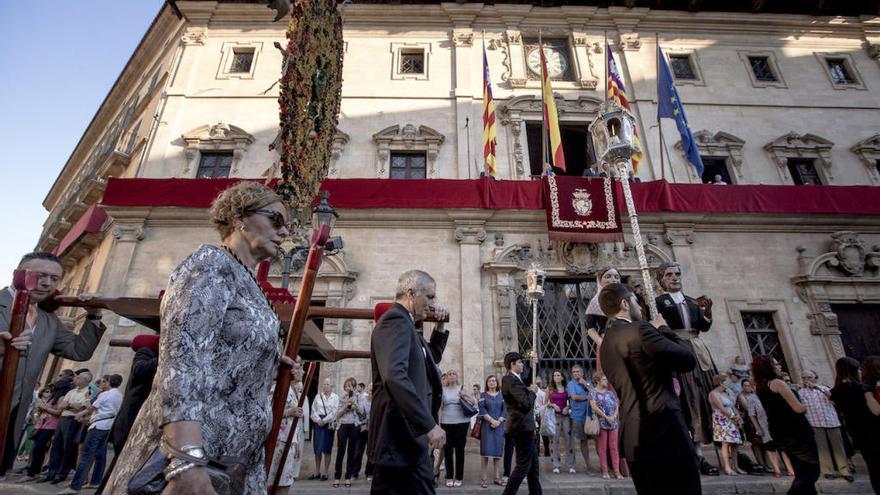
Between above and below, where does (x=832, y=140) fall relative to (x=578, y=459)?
above

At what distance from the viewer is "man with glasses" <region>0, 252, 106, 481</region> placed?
8.50 ft

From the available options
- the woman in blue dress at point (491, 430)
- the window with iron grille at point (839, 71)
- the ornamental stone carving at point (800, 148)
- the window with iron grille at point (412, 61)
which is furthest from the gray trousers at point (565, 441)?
the window with iron grille at point (839, 71)

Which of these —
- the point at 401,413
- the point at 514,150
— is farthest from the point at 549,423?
the point at 514,150

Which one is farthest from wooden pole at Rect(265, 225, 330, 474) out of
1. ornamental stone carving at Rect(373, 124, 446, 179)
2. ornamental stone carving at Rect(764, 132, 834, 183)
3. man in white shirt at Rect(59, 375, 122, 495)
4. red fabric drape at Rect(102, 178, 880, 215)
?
ornamental stone carving at Rect(764, 132, 834, 183)

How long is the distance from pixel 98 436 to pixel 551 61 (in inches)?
627

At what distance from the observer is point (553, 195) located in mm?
11383

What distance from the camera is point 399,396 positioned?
96.1 inches

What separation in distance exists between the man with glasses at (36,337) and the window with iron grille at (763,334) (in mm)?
13330

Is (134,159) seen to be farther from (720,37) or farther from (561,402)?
(720,37)

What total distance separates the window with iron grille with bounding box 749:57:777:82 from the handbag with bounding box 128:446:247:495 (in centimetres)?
1947

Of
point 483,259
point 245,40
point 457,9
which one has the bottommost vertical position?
point 483,259

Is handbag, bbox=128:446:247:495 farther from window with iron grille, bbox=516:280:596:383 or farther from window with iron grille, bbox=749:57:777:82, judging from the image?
window with iron grille, bbox=749:57:777:82

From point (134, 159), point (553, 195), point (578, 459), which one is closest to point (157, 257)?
point (134, 159)

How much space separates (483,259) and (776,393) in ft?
24.7
